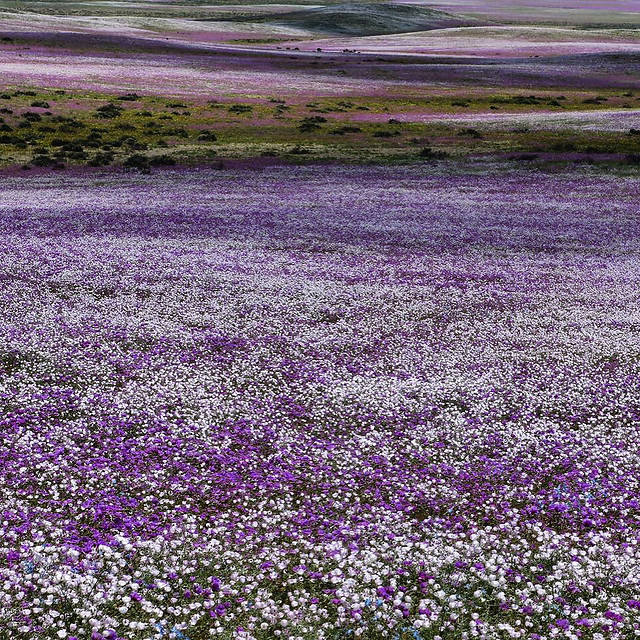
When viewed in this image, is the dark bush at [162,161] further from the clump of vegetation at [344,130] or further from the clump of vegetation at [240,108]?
the clump of vegetation at [240,108]

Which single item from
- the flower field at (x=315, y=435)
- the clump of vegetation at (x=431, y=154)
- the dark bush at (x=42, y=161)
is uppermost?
the clump of vegetation at (x=431, y=154)

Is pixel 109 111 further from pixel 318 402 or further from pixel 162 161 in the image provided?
pixel 318 402

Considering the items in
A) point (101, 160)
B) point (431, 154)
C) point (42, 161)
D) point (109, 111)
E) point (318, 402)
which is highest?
point (109, 111)

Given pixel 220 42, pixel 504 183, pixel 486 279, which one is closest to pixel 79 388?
pixel 486 279

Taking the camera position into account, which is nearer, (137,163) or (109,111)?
(137,163)

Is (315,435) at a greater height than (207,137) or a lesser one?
lesser

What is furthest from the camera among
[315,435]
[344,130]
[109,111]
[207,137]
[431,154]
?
[109,111]

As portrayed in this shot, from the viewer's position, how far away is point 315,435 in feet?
47.9

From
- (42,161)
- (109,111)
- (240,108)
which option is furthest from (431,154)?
(109,111)

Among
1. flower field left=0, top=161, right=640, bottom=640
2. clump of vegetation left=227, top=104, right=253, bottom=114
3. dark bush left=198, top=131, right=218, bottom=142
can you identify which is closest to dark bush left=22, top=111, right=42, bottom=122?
dark bush left=198, top=131, right=218, bottom=142

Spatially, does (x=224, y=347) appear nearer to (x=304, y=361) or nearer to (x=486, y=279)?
(x=304, y=361)

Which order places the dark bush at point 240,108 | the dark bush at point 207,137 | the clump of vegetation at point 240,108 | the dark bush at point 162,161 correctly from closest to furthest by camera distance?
the dark bush at point 162,161 < the dark bush at point 207,137 < the clump of vegetation at point 240,108 < the dark bush at point 240,108

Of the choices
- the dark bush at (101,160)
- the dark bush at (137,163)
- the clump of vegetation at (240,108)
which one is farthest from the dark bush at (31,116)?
the clump of vegetation at (240,108)

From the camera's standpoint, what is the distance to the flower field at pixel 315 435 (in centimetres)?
975
